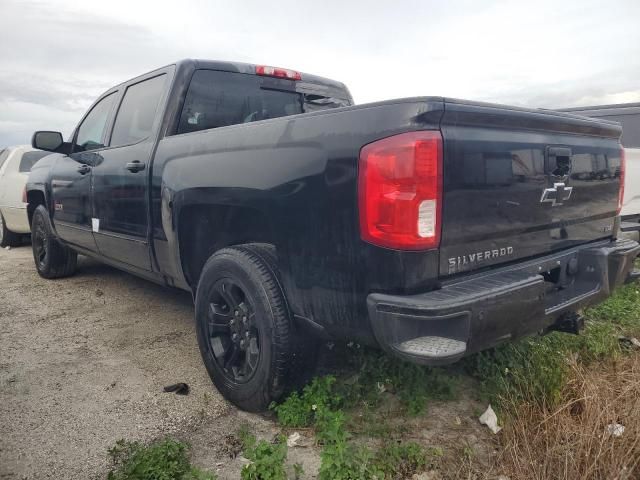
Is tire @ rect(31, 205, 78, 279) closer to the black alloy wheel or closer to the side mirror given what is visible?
the side mirror

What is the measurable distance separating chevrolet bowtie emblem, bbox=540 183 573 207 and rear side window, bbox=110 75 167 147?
2.60m

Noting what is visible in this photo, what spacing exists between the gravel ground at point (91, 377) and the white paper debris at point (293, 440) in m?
0.29

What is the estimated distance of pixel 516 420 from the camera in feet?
7.72

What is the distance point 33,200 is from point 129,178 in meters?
2.93

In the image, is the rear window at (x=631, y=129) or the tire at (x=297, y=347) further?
the rear window at (x=631, y=129)

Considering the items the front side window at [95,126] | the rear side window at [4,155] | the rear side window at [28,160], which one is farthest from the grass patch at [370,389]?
the rear side window at [4,155]

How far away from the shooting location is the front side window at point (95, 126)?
446 centimetres

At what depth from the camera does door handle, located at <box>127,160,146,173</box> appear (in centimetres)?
343

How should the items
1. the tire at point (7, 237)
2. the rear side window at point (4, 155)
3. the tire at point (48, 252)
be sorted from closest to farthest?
the tire at point (48, 252) < the tire at point (7, 237) < the rear side window at point (4, 155)

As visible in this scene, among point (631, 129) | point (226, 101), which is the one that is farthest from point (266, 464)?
point (631, 129)

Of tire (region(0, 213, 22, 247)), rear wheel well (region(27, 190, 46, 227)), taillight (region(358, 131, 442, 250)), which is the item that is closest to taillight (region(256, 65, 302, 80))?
taillight (region(358, 131, 442, 250))

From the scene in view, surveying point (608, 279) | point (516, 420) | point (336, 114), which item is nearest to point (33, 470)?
point (336, 114)

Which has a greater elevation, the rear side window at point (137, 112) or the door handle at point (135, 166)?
the rear side window at point (137, 112)

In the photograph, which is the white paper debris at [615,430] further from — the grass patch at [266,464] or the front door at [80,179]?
the front door at [80,179]
